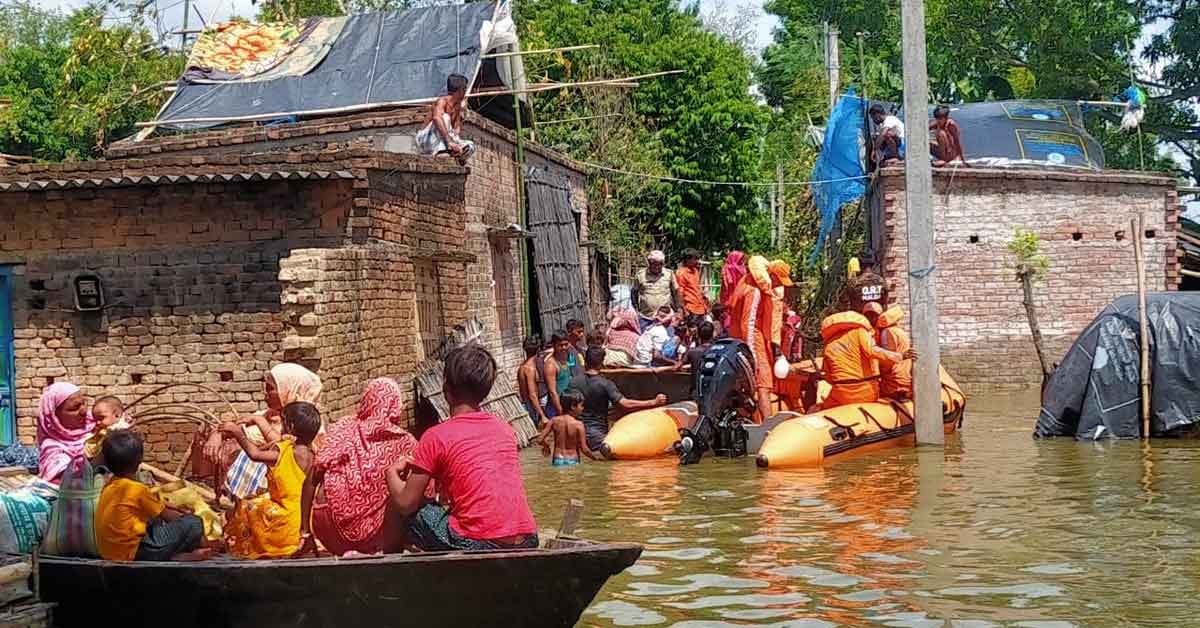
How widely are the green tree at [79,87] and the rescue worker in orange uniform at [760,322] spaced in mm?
14350

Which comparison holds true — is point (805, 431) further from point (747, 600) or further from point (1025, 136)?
point (1025, 136)

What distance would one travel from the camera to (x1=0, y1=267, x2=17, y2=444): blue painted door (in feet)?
40.8

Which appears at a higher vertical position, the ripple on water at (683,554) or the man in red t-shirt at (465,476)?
the man in red t-shirt at (465,476)

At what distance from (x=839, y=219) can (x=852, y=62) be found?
66.1 feet

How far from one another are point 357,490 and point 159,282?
19.6 ft

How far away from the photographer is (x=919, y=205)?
13.3 metres

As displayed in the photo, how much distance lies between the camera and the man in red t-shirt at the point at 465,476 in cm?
652

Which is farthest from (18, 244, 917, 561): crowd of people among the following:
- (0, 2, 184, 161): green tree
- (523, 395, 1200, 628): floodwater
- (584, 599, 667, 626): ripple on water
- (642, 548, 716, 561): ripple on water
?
(0, 2, 184, 161): green tree

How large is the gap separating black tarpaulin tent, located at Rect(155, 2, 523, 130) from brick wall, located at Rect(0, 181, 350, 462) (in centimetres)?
603

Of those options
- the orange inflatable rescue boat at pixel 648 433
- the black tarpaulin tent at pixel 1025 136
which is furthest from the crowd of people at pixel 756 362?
the black tarpaulin tent at pixel 1025 136

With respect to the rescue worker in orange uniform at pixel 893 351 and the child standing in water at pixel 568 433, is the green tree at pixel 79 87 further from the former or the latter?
the rescue worker in orange uniform at pixel 893 351

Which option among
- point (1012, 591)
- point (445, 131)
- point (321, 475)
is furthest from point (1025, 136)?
point (321, 475)

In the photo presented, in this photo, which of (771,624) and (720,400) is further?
(720,400)

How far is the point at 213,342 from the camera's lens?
12156 mm
